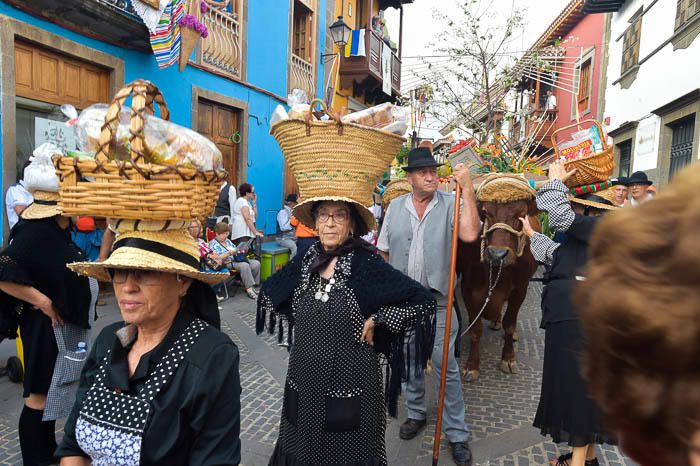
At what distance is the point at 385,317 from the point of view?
257 centimetres

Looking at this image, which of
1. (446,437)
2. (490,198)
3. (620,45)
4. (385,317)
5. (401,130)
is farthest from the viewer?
(620,45)

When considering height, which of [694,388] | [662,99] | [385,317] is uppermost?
[662,99]

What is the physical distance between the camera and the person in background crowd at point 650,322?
0.58 metres

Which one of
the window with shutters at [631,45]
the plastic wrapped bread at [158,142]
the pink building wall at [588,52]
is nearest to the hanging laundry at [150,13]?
the plastic wrapped bread at [158,142]

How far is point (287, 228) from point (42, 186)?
348 inches

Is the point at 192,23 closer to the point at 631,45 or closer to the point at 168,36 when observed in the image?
the point at 168,36

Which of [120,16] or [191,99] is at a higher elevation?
[120,16]

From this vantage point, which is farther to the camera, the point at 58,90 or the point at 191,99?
the point at 191,99

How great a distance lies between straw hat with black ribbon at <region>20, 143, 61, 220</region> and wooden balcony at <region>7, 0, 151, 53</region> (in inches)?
191

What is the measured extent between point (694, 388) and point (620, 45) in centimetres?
1684

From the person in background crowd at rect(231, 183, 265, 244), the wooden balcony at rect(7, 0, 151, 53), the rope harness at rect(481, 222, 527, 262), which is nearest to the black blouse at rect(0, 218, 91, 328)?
the rope harness at rect(481, 222, 527, 262)

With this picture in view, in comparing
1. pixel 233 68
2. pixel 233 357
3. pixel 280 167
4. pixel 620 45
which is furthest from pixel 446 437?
pixel 620 45

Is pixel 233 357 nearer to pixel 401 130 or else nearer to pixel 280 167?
pixel 401 130

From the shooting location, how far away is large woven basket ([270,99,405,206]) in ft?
8.46
